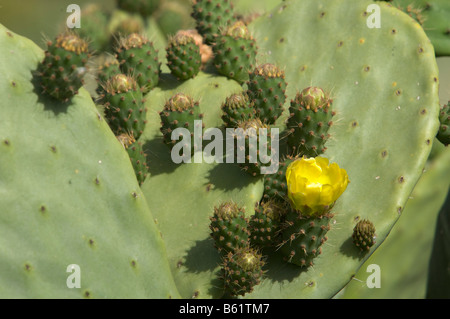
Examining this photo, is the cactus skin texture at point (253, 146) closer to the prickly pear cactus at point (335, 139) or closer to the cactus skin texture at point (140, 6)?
the prickly pear cactus at point (335, 139)

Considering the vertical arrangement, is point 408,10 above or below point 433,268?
above

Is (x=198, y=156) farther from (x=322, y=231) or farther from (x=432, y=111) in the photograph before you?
(x=432, y=111)

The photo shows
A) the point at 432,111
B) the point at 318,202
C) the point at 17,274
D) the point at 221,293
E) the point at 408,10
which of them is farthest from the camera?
the point at 408,10

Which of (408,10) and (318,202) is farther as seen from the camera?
(408,10)

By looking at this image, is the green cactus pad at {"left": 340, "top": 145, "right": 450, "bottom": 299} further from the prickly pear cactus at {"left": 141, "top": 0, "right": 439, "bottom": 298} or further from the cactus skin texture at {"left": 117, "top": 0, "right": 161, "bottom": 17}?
the cactus skin texture at {"left": 117, "top": 0, "right": 161, "bottom": 17}

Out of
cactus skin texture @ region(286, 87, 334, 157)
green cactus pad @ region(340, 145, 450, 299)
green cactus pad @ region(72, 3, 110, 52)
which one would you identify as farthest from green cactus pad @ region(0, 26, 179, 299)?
green cactus pad @ region(72, 3, 110, 52)
